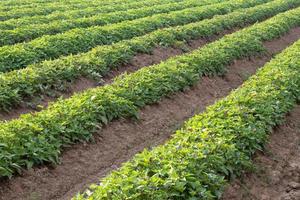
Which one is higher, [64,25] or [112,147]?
[64,25]

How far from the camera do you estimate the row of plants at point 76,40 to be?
13648 mm

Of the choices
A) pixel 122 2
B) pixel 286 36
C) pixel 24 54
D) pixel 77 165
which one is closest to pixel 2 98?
pixel 77 165

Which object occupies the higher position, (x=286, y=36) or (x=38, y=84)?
(x=38, y=84)

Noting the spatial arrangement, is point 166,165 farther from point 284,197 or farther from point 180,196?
point 284,197

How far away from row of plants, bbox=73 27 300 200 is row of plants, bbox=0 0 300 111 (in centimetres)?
396

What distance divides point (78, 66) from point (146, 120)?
3.00m

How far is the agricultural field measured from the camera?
24.0ft

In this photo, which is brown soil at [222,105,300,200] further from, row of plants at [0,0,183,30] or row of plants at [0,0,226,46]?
row of plants at [0,0,183,30]

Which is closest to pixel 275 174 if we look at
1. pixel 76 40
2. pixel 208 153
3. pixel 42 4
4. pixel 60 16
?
pixel 208 153

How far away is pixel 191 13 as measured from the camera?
23.5 m

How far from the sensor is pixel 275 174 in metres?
8.50

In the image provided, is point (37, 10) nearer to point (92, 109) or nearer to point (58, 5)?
point (58, 5)

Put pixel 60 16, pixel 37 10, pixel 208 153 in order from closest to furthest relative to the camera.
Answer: pixel 208 153
pixel 60 16
pixel 37 10

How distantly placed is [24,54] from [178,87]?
15.1 ft
